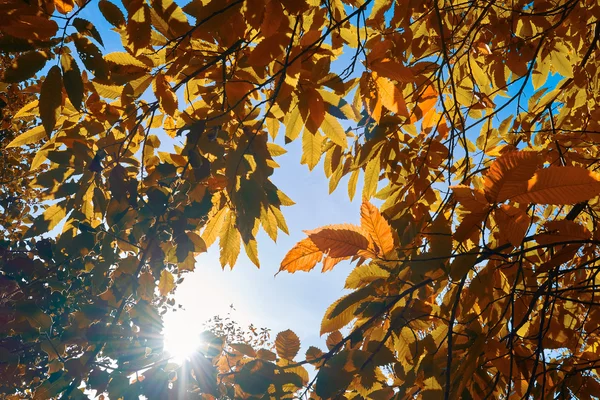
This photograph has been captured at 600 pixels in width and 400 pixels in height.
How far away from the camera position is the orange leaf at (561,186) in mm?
579

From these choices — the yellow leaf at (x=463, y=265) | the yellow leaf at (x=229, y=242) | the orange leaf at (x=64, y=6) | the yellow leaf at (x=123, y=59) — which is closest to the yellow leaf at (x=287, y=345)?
Answer: the yellow leaf at (x=229, y=242)

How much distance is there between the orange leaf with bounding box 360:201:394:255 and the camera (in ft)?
2.93

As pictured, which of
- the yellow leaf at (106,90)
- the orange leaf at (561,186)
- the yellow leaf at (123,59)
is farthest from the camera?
the yellow leaf at (106,90)

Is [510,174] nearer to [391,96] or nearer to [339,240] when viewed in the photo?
[339,240]

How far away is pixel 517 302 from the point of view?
1.29 meters

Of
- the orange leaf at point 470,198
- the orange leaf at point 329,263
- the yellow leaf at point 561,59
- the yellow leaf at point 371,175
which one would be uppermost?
the yellow leaf at point 561,59

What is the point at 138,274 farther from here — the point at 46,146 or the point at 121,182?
the point at 46,146

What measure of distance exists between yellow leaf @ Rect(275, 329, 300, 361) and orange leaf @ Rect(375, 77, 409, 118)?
0.75 meters

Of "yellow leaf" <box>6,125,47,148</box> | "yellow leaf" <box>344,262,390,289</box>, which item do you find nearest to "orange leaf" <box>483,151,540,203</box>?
"yellow leaf" <box>344,262,390,289</box>

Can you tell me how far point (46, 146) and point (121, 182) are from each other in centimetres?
39

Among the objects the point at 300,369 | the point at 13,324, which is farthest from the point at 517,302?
the point at 13,324

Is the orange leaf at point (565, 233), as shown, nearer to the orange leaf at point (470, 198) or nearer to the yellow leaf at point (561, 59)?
the orange leaf at point (470, 198)

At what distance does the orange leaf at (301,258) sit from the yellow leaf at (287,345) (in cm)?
38

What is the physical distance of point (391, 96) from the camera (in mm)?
1062
